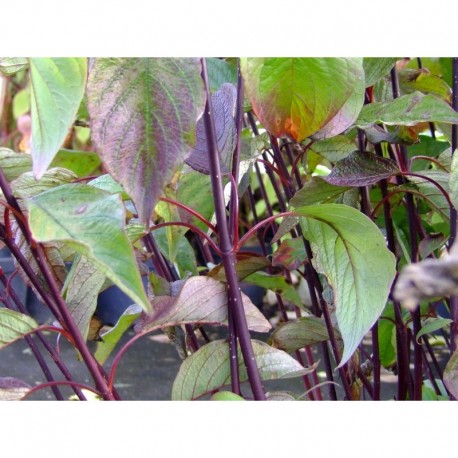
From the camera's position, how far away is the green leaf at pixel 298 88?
0.35m

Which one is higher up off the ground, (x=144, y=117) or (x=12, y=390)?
(x=144, y=117)

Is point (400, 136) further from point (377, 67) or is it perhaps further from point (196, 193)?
point (196, 193)

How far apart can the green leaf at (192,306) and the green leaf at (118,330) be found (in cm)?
5

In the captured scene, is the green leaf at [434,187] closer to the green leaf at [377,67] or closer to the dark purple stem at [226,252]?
the green leaf at [377,67]

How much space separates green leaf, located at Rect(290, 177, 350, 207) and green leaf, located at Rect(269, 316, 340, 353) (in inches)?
4.4

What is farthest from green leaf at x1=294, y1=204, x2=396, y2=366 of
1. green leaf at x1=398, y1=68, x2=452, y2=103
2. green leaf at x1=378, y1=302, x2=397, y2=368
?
green leaf at x1=378, y1=302, x2=397, y2=368

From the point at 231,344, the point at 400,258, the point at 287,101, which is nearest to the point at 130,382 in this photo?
the point at 400,258

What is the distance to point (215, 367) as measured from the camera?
454 mm

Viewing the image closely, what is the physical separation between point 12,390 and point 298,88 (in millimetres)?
267

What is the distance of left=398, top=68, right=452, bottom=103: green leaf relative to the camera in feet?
2.20

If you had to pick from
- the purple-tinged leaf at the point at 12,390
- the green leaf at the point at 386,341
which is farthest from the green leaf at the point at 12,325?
the green leaf at the point at 386,341

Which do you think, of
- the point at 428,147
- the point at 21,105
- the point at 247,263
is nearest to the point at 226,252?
the point at 247,263
